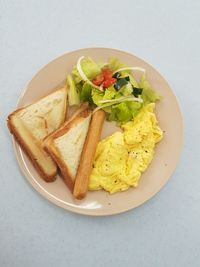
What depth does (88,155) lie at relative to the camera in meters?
→ 1.62

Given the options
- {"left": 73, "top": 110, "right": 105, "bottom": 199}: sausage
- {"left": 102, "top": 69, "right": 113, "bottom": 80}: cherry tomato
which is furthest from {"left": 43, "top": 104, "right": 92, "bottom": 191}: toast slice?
{"left": 102, "top": 69, "right": 113, "bottom": 80}: cherry tomato

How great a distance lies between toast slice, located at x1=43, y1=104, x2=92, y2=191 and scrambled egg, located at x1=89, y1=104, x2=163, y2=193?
3.0 inches

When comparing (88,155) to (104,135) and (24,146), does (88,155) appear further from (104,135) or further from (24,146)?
(24,146)

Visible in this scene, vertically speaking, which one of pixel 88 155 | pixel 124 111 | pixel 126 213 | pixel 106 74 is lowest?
pixel 126 213

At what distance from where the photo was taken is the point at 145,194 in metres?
1.61

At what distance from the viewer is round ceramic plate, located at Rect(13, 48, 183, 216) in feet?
5.26

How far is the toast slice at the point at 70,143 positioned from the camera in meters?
1.61

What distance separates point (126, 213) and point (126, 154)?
24cm

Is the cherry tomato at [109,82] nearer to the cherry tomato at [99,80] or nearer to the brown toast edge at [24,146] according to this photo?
the cherry tomato at [99,80]

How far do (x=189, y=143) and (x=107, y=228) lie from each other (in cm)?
47

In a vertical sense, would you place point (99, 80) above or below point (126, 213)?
above

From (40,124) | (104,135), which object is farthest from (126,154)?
(40,124)

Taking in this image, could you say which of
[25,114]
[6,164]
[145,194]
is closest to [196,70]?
[145,194]

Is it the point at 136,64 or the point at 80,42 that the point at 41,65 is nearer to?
the point at 80,42
